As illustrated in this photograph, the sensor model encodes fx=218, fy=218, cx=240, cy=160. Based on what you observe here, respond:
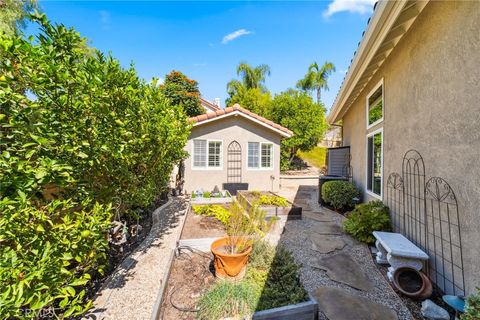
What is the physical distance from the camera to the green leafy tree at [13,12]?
5.66 meters

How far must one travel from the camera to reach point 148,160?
14.9ft

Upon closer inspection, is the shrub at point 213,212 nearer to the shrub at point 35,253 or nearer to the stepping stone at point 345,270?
the stepping stone at point 345,270

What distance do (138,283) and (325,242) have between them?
4090 mm

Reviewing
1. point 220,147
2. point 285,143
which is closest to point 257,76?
point 285,143

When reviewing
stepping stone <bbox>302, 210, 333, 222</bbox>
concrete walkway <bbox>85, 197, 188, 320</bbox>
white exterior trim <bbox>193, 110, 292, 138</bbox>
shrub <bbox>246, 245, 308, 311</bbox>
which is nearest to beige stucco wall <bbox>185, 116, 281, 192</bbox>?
white exterior trim <bbox>193, 110, 292, 138</bbox>

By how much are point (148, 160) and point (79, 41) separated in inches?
96.0

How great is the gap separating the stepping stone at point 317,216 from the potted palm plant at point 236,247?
350cm

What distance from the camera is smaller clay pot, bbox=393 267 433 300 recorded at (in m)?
3.18

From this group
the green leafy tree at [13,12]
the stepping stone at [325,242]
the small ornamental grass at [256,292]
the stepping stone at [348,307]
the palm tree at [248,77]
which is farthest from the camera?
the palm tree at [248,77]

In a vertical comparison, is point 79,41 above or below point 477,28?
below

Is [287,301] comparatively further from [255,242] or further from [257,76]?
[257,76]

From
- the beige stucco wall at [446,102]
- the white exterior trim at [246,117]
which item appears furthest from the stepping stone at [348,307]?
the white exterior trim at [246,117]

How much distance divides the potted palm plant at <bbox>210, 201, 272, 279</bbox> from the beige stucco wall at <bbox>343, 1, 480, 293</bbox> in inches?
112

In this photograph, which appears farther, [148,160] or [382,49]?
[382,49]
